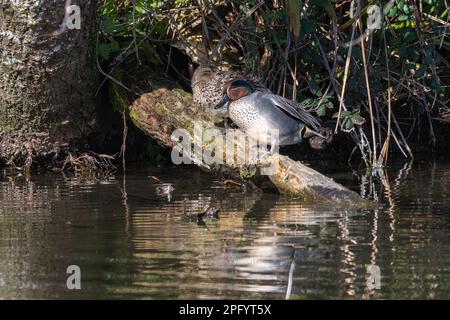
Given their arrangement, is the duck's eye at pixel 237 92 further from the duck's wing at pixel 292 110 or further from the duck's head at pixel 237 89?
the duck's wing at pixel 292 110

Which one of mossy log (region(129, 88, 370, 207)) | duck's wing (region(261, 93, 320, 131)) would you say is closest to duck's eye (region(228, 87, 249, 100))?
duck's wing (region(261, 93, 320, 131))

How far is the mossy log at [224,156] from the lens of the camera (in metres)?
6.67

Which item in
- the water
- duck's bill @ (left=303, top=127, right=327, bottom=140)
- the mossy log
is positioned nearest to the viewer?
the water

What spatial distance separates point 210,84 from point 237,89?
0.74 metres

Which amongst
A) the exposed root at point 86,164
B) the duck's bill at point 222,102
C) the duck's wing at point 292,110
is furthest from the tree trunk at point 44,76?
the duck's wing at point 292,110

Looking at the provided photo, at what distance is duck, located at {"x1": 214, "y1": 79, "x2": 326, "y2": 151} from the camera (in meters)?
7.54

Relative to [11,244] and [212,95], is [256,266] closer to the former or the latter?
[11,244]

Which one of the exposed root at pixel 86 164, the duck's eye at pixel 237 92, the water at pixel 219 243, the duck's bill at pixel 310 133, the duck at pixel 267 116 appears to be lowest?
the water at pixel 219 243

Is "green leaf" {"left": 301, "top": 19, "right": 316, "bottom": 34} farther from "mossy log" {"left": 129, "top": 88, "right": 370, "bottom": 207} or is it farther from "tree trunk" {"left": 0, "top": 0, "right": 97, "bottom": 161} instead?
"tree trunk" {"left": 0, "top": 0, "right": 97, "bottom": 161}

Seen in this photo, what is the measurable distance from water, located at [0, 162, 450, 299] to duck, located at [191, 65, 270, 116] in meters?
0.88

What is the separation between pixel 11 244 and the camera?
18.2ft

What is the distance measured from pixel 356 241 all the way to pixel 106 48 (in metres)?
3.82

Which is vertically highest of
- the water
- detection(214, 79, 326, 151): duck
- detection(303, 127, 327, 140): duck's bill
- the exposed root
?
detection(214, 79, 326, 151): duck

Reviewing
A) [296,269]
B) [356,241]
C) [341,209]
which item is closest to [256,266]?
[296,269]
